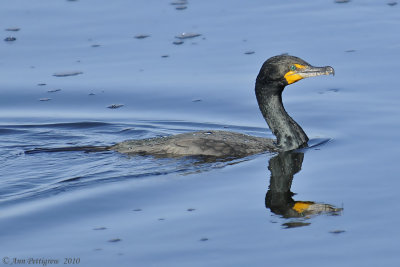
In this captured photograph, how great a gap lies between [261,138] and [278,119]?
28cm

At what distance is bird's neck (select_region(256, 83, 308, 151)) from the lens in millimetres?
9984

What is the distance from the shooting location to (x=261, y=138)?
10.1 metres

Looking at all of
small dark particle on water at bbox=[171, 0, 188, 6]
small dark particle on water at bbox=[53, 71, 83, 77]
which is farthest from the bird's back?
small dark particle on water at bbox=[171, 0, 188, 6]

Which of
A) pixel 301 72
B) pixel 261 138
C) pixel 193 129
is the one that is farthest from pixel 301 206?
pixel 193 129

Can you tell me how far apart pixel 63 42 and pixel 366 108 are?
473cm

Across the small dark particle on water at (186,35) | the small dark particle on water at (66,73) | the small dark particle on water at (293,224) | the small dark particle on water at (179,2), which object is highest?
the small dark particle on water at (179,2)

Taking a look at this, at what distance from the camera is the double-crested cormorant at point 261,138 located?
9562 mm

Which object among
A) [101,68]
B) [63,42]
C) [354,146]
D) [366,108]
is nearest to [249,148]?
[354,146]

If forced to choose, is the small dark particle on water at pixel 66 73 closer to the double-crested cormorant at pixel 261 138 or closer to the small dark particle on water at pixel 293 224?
the double-crested cormorant at pixel 261 138

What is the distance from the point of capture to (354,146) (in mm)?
9531

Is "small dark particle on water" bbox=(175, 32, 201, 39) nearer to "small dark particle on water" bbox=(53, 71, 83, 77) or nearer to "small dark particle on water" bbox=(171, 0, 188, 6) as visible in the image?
"small dark particle on water" bbox=(171, 0, 188, 6)

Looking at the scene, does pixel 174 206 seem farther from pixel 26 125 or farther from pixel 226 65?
pixel 226 65
